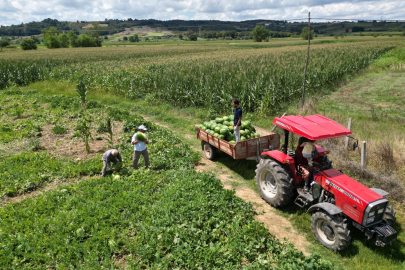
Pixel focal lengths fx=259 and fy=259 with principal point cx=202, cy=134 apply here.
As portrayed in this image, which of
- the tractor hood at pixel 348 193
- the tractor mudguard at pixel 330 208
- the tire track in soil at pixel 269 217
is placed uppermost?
the tractor hood at pixel 348 193

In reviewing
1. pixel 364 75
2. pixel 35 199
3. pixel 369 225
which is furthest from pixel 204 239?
pixel 364 75

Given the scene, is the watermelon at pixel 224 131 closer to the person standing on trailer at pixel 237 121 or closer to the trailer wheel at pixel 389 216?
the person standing on trailer at pixel 237 121

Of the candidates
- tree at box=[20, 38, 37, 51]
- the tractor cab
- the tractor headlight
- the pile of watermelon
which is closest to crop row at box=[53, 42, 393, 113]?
the pile of watermelon

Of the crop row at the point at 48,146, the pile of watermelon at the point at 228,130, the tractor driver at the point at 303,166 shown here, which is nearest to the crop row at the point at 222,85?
the crop row at the point at 48,146

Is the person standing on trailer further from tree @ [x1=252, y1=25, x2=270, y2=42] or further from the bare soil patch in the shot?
tree @ [x1=252, y1=25, x2=270, y2=42]

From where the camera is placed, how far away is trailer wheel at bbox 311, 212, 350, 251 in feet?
17.5

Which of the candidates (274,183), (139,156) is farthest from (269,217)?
(139,156)

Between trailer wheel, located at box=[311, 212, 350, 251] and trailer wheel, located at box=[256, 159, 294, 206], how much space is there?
103 centimetres

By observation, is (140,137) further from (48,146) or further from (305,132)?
(48,146)

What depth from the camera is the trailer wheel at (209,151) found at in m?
10.2

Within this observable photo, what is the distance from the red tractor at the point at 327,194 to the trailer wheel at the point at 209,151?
2.83m

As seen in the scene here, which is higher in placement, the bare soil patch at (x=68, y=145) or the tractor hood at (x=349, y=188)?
the tractor hood at (x=349, y=188)

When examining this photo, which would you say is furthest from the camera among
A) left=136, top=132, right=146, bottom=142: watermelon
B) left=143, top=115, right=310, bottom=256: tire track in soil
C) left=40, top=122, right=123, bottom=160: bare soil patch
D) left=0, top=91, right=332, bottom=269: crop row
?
left=40, top=122, right=123, bottom=160: bare soil patch

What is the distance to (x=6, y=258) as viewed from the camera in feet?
17.1
